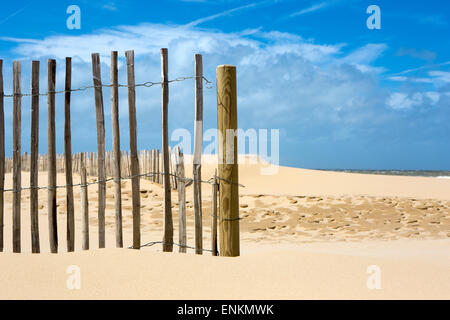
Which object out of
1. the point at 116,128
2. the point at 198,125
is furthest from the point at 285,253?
the point at 116,128

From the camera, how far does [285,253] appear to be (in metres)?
4.50

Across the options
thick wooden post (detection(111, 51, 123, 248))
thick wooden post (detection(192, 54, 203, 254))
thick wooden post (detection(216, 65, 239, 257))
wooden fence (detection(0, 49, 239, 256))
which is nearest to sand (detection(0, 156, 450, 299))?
thick wooden post (detection(216, 65, 239, 257))

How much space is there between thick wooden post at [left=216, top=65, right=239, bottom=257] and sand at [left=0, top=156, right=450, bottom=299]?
0.24 metres

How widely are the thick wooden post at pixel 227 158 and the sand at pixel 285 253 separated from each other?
238 mm

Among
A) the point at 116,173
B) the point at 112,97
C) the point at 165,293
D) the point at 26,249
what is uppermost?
the point at 112,97

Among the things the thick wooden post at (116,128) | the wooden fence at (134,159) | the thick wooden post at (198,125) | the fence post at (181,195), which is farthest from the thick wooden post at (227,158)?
the thick wooden post at (116,128)

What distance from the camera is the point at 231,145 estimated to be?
441 centimetres

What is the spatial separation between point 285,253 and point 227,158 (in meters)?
1.07

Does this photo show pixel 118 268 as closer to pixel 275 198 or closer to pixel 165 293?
pixel 165 293

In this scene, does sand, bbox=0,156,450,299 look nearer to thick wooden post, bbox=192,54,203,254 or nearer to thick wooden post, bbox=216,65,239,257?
thick wooden post, bbox=216,65,239,257

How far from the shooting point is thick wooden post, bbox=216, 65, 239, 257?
14.5ft
